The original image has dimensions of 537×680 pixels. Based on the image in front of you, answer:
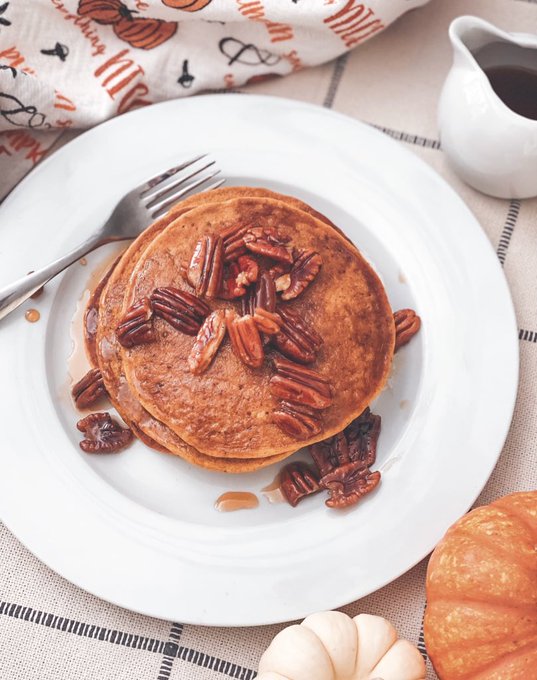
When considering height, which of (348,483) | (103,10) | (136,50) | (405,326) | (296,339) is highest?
(103,10)

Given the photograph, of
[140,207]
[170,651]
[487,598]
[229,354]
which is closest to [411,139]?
[140,207]

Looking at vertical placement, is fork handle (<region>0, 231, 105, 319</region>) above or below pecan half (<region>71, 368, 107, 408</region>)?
above

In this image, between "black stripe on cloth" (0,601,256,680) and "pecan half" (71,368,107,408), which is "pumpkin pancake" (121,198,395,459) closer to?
"pecan half" (71,368,107,408)

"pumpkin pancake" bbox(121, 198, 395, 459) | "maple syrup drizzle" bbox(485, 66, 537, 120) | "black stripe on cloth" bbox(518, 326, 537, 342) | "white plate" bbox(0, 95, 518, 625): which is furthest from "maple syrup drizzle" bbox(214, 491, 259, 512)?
"maple syrup drizzle" bbox(485, 66, 537, 120)

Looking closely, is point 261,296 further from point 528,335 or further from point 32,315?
point 528,335

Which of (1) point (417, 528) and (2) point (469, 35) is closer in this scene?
(1) point (417, 528)

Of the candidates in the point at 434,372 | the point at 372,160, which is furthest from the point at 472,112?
the point at 434,372
